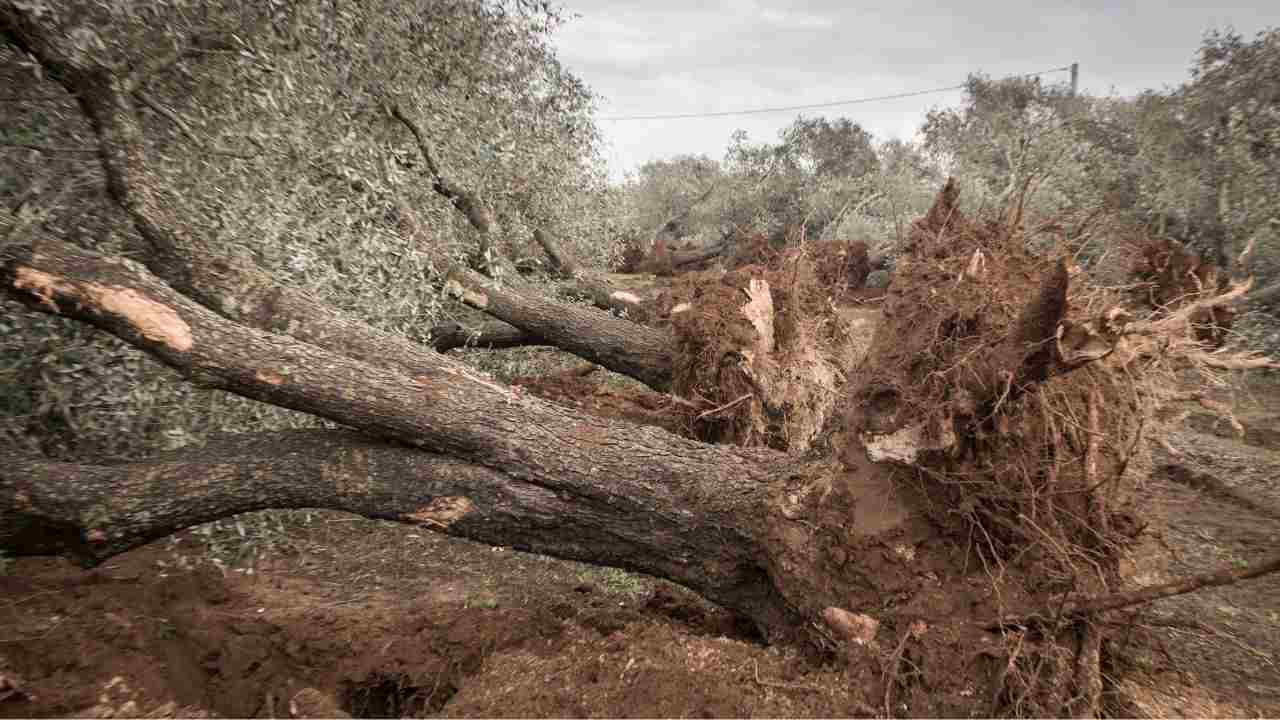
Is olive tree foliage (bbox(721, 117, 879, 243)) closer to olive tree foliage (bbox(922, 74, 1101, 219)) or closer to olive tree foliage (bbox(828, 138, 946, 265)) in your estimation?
olive tree foliage (bbox(828, 138, 946, 265))

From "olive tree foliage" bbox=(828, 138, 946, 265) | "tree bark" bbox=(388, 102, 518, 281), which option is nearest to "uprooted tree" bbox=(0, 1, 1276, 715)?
"tree bark" bbox=(388, 102, 518, 281)

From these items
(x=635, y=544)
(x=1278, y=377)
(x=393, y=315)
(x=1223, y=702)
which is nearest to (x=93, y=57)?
(x=393, y=315)

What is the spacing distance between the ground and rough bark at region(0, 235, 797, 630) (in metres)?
0.42

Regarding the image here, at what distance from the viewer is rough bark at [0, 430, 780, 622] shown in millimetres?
3277

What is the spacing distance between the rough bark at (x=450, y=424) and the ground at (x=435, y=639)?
1.37 ft

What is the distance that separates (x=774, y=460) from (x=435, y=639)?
1.84 meters

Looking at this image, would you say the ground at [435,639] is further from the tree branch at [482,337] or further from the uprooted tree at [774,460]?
the tree branch at [482,337]

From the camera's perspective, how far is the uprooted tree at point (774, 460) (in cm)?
267

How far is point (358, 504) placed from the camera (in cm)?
351

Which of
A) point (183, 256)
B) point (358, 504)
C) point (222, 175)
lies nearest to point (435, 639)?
point (358, 504)

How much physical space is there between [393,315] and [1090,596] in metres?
4.21

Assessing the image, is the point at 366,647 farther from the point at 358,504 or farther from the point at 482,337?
the point at 482,337

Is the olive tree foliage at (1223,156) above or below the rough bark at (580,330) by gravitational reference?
above

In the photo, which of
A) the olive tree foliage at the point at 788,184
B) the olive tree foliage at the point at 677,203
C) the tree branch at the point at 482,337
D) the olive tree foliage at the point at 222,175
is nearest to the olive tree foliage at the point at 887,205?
the olive tree foliage at the point at 788,184
